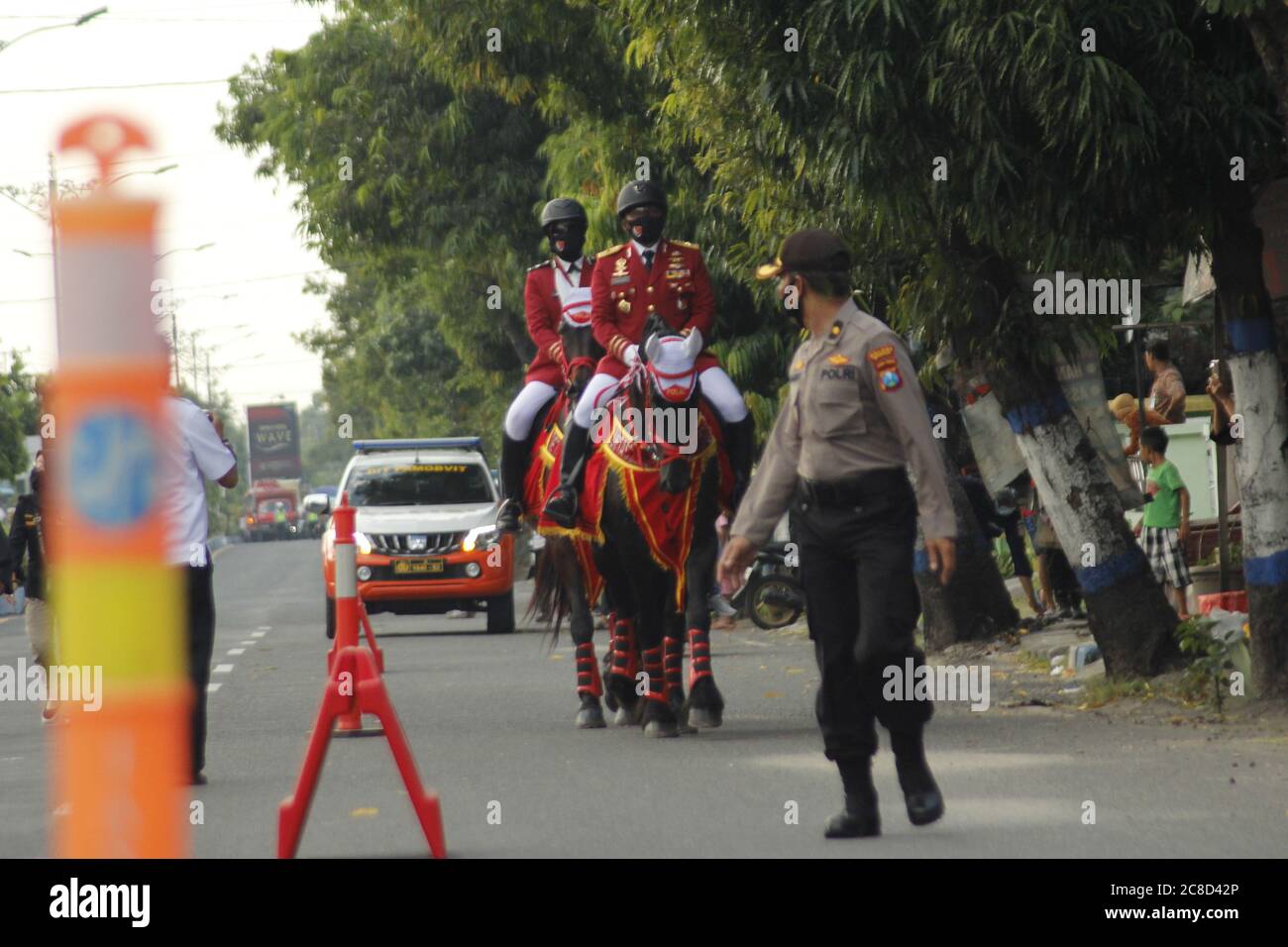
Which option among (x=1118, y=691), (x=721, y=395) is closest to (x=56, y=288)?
(x=721, y=395)

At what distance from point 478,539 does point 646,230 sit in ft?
37.5

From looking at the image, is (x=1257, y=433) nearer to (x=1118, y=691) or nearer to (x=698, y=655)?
(x=1118, y=691)

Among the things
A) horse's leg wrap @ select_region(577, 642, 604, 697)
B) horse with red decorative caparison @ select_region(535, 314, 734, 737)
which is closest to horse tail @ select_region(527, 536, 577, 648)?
horse's leg wrap @ select_region(577, 642, 604, 697)

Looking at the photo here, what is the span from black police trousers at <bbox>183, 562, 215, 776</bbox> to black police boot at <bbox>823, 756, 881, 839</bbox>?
3.11m

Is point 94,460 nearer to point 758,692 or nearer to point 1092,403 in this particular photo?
point 758,692

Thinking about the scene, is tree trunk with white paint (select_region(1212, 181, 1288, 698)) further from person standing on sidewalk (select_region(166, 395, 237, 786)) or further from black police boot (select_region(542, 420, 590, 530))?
person standing on sidewalk (select_region(166, 395, 237, 786))

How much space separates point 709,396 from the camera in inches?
432

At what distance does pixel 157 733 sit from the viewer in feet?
8.34

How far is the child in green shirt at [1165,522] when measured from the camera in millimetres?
15734

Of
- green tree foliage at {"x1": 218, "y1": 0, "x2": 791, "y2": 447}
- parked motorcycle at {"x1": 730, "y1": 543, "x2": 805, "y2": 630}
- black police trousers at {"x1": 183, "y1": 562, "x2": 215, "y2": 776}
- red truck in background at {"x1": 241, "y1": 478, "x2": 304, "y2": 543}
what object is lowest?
red truck in background at {"x1": 241, "y1": 478, "x2": 304, "y2": 543}

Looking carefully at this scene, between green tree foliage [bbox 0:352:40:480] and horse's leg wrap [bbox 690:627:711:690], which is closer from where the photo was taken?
horse's leg wrap [bbox 690:627:711:690]

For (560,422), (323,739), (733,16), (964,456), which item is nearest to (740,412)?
(560,422)

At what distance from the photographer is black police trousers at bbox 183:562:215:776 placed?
9.33 m

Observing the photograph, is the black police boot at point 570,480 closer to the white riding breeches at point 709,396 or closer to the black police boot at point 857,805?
the white riding breeches at point 709,396
